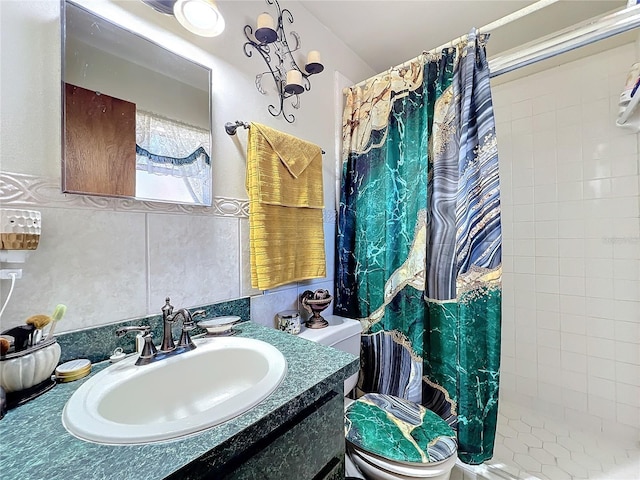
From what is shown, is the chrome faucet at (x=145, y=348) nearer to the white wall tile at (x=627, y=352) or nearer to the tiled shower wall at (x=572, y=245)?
the tiled shower wall at (x=572, y=245)

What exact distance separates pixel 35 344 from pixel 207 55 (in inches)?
42.8

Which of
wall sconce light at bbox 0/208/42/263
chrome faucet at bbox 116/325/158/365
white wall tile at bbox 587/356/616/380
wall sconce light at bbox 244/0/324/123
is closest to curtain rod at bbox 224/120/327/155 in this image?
wall sconce light at bbox 244/0/324/123

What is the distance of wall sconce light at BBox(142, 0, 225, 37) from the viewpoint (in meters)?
0.87

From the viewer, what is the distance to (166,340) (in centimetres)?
80

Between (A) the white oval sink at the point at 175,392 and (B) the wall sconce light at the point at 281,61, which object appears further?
(B) the wall sconce light at the point at 281,61

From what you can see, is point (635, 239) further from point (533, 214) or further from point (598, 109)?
point (598, 109)

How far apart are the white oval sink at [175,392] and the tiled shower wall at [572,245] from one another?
1.97m

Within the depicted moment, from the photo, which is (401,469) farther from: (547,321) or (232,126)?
(547,321)

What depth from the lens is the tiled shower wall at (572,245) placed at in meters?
1.56

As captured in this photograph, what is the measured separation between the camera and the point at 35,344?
601 mm

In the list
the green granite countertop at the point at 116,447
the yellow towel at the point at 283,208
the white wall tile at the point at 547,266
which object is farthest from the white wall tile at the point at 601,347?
the green granite countertop at the point at 116,447

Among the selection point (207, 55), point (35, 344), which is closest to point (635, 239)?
point (207, 55)

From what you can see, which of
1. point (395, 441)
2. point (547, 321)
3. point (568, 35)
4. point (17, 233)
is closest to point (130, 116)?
point (17, 233)

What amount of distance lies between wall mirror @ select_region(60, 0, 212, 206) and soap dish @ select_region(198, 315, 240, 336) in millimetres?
443
